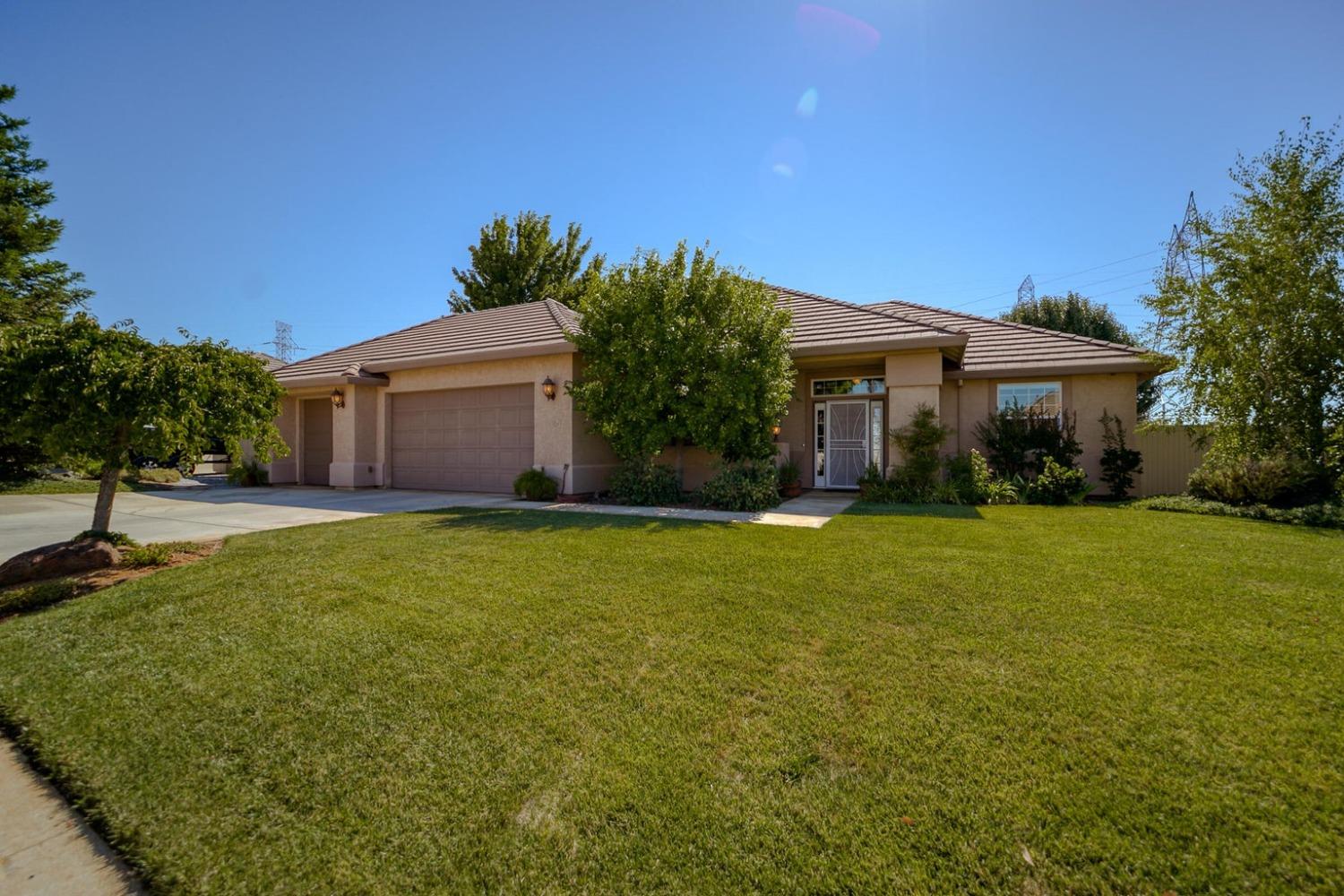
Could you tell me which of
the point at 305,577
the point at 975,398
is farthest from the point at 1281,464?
the point at 305,577

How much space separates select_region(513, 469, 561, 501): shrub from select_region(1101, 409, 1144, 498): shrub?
1229 centimetres

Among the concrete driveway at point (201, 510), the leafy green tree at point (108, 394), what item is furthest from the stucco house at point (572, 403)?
the leafy green tree at point (108, 394)

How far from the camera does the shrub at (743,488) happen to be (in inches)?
384

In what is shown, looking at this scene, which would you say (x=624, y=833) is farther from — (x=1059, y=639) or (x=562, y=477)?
(x=562, y=477)

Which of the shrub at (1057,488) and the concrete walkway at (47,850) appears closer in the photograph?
the concrete walkway at (47,850)

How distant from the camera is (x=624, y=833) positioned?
6.68ft

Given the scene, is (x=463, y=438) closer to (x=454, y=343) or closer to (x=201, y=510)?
(x=454, y=343)

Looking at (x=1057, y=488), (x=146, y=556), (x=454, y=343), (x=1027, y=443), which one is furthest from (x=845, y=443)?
(x=146, y=556)

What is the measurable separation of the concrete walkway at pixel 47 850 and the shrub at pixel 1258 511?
1347 centimetres

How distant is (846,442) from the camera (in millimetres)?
13258

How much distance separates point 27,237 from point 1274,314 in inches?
1343

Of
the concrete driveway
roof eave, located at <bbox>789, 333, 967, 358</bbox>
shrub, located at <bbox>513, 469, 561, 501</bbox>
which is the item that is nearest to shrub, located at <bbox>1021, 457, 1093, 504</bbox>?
roof eave, located at <bbox>789, 333, 967, 358</bbox>

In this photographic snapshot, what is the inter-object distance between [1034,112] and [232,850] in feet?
47.5

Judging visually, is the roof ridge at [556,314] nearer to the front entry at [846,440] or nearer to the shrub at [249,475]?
the front entry at [846,440]
